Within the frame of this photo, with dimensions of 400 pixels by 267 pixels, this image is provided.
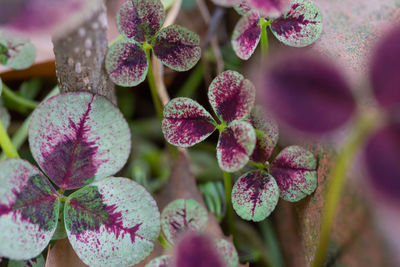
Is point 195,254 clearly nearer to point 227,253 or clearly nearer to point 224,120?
point 227,253

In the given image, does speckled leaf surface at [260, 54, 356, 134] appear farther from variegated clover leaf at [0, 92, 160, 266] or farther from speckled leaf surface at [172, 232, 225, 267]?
variegated clover leaf at [0, 92, 160, 266]

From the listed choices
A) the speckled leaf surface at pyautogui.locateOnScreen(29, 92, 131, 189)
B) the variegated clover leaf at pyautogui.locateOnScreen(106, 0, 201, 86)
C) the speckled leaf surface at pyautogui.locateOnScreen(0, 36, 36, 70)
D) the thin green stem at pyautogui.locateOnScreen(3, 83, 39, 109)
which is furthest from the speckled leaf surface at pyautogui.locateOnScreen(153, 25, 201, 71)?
the thin green stem at pyautogui.locateOnScreen(3, 83, 39, 109)

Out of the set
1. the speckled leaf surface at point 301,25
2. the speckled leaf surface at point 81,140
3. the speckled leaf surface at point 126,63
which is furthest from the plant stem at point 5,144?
the speckled leaf surface at point 301,25

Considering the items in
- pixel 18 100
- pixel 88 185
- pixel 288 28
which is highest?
pixel 288 28

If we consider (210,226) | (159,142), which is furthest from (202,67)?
(210,226)

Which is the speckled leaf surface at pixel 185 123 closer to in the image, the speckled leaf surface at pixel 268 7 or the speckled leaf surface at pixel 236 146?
the speckled leaf surface at pixel 236 146

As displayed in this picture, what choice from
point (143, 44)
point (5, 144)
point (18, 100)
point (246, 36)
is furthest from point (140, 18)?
point (18, 100)

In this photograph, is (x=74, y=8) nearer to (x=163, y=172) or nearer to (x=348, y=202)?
(x=348, y=202)
